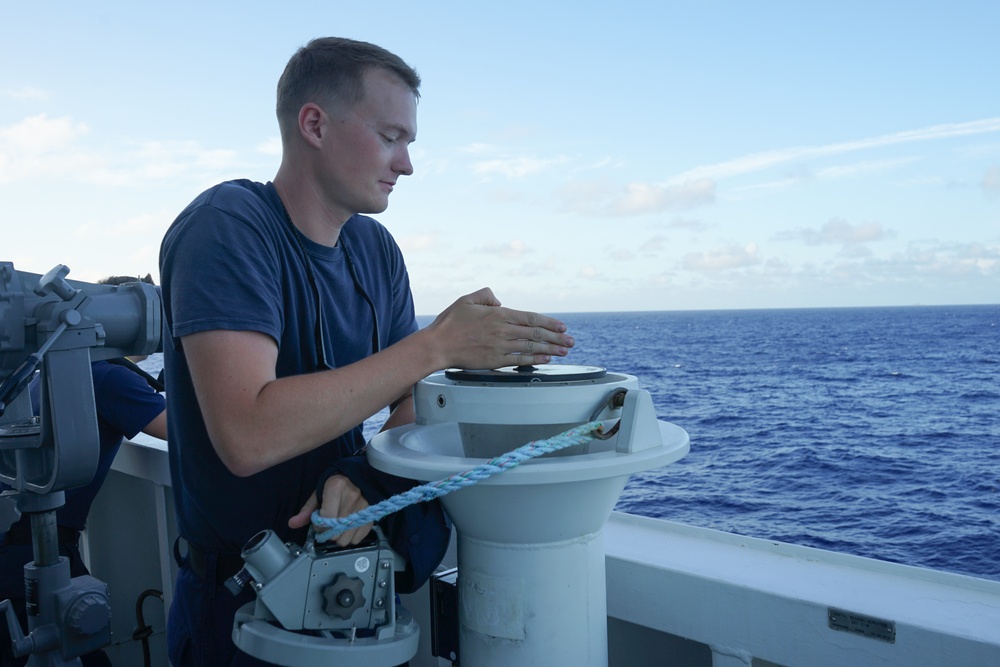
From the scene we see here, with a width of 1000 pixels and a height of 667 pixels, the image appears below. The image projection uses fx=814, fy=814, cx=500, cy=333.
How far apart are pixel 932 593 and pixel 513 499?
0.79 meters

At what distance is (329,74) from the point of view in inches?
54.7

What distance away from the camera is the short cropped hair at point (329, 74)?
1385 mm

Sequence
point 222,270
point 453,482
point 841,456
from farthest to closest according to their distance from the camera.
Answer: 1. point 841,456
2. point 222,270
3. point 453,482

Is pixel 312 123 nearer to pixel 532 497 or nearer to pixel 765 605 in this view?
pixel 532 497

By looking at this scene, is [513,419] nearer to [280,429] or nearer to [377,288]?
[280,429]

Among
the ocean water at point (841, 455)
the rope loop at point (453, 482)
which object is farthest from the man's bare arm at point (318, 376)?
the ocean water at point (841, 455)

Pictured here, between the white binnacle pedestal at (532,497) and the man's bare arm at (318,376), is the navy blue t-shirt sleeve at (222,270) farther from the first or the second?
the white binnacle pedestal at (532,497)

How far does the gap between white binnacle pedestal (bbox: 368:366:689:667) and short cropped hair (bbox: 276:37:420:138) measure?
0.52 metres

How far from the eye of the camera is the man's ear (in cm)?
138

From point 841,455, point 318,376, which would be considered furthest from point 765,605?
point 841,455

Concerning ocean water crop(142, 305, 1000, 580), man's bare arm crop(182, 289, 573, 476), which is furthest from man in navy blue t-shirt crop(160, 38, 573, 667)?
ocean water crop(142, 305, 1000, 580)

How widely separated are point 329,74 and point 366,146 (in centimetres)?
14

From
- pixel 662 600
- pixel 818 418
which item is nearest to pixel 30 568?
pixel 662 600

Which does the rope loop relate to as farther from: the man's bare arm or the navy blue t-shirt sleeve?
the navy blue t-shirt sleeve
